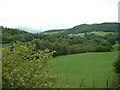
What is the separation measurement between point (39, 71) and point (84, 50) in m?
82.6

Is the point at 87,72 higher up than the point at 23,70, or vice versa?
the point at 23,70

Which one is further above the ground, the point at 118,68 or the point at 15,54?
the point at 15,54

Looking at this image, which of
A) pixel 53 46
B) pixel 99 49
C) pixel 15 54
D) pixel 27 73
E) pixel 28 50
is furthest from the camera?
pixel 99 49

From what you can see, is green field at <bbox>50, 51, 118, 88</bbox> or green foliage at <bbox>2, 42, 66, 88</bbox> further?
green field at <bbox>50, 51, 118, 88</bbox>

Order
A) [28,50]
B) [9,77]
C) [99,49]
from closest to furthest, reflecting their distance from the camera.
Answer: [9,77] → [28,50] → [99,49]

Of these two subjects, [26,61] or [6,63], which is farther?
[26,61]

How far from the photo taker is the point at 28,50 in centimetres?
758

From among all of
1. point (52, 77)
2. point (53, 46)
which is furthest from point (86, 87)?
point (53, 46)

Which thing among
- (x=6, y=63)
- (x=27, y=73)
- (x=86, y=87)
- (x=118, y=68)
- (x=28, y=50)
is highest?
(x=28, y=50)

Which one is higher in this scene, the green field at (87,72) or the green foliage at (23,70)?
the green foliage at (23,70)

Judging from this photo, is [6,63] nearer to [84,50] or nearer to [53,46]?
[53,46]

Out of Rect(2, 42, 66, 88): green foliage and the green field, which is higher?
Rect(2, 42, 66, 88): green foliage

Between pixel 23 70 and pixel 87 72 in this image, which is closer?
pixel 23 70

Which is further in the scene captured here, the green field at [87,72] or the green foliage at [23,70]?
the green field at [87,72]
